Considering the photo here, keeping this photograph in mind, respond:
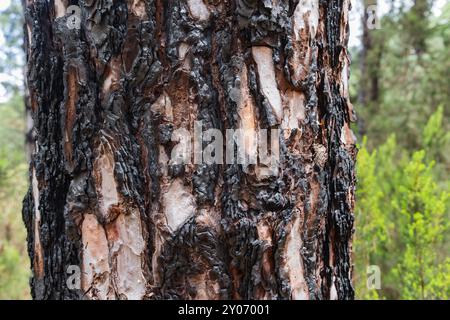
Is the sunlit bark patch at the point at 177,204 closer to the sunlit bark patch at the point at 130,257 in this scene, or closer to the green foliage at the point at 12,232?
the sunlit bark patch at the point at 130,257

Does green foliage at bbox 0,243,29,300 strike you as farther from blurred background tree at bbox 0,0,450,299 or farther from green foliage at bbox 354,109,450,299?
green foliage at bbox 354,109,450,299

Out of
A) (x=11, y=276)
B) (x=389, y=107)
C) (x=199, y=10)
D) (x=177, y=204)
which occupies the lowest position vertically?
(x=11, y=276)

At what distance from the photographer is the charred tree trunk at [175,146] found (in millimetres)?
1043

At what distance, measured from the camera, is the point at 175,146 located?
3.46 ft

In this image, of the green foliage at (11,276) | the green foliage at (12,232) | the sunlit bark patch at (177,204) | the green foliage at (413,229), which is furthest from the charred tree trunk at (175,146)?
the green foliage at (11,276)

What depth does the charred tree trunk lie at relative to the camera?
1043 millimetres

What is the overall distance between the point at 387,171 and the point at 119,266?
407 centimetres

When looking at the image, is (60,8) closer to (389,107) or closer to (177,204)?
(177,204)

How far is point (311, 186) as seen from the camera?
3.61 feet

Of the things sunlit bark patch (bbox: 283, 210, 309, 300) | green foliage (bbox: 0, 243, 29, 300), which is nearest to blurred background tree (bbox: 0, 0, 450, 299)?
green foliage (bbox: 0, 243, 29, 300)

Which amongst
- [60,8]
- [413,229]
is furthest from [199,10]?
[413,229]

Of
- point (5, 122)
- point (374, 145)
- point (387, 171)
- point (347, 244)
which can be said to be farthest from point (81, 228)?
point (5, 122)

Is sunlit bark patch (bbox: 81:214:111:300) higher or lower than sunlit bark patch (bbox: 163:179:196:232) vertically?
lower
